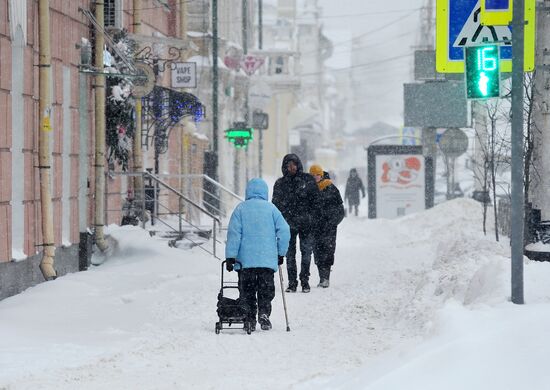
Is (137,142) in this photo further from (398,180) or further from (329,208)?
(398,180)

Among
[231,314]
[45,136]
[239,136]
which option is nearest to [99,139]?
[45,136]

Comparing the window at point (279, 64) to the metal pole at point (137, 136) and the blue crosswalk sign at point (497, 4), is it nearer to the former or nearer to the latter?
the metal pole at point (137, 136)

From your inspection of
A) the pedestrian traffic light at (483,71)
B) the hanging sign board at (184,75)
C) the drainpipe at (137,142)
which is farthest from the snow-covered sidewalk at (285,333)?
the hanging sign board at (184,75)

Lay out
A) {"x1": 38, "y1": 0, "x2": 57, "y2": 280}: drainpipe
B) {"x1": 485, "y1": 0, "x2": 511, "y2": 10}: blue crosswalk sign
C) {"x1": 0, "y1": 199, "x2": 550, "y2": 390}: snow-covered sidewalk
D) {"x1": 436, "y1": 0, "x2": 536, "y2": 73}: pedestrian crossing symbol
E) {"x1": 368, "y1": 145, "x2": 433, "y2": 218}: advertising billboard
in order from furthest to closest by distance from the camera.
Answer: {"x1": 368, "y1": 145, "x2": 433, "y2": 218}: advertising billboard
{"x1": 38, "y1": 0, "x2": 57, "y2": 280}: drainpipe
{"x1": 436, "y1": 0, "x2": 536, "y2": 73}: pedestrian crossing symbol
{"x1": 485, "y1": 0, "x2": 511, "y2": 10}: blue crosswalk sign
{"x1": 0, "y1": 199, "x2": 550, "y2": 390}: snow-covered sidewalk

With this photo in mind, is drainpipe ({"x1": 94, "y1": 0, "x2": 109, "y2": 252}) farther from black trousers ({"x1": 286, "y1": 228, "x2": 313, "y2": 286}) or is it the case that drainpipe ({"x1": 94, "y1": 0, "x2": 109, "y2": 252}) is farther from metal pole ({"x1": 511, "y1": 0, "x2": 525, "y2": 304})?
metal pole ({"x1": 511, "y1": 0, "x2": 525, "y2": 304})

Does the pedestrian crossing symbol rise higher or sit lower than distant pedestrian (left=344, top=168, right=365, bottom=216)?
higher

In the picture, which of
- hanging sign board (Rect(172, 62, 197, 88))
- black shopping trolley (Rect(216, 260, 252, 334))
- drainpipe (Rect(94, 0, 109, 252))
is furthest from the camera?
hanging sign board (Rect(172, 62, 197, 88))

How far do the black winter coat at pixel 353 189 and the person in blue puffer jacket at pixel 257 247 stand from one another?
31353mm

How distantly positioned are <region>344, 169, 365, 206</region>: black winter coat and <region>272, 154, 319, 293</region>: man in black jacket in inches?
1081

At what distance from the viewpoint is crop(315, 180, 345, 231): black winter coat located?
16.4m

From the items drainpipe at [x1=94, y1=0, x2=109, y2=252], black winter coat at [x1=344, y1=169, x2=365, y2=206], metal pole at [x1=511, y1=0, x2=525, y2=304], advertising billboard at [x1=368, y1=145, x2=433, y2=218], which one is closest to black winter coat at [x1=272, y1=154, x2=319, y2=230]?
drainpipe at [x1=94, y1=0, x2=109, y2=252]

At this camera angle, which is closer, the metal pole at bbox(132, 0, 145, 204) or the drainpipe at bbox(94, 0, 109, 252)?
the drainpipe at bbox(94, 0, 109, 252)

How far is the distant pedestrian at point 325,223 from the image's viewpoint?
16.3 meters

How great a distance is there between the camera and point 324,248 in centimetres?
1627
